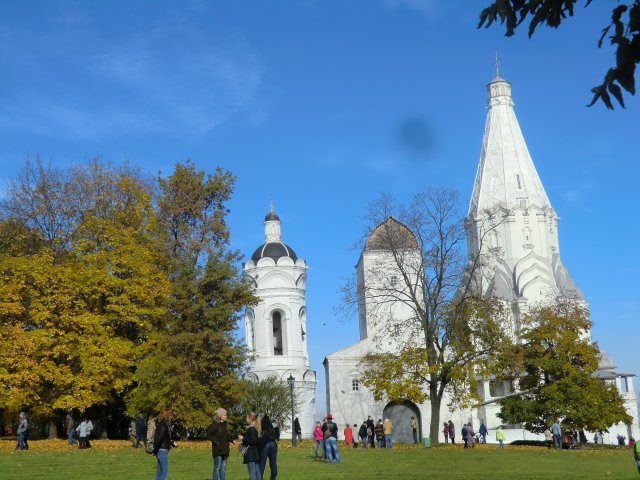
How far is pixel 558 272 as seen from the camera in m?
79.9

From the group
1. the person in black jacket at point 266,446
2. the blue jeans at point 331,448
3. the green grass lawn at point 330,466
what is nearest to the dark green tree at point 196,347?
the green grass lawn at point 330,466

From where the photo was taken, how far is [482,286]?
202ft

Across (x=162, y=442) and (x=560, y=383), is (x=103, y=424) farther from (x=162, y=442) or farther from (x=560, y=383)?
(x=162, y=442)

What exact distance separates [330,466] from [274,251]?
46926 millimetres

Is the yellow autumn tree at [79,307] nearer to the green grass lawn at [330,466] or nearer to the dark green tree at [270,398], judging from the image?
the green grass lawn at [330,466]

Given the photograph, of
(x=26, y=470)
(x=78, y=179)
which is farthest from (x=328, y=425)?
(x=78, y=179)

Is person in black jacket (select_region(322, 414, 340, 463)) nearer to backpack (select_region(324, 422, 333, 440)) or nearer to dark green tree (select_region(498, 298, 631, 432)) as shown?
backpack (select_region(324, 422, 333, 440))

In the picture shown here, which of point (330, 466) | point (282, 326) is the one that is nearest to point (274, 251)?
point (282, 326)

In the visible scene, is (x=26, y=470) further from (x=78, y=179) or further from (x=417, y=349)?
(x=78, y=179)

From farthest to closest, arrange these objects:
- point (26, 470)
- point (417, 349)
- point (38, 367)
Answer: point (417, 349) → point (38, 367) → point (26, 470)

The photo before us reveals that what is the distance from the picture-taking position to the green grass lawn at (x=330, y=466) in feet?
62.4

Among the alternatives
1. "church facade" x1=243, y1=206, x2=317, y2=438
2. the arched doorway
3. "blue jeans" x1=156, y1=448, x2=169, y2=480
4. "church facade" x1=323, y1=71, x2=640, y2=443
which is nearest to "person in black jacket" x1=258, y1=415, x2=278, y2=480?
"blue jeans" x1=156, y1=448, x2=169, y2=480

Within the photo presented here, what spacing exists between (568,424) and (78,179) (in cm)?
2628

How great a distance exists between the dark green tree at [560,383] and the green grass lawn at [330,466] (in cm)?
1393
